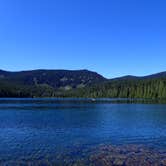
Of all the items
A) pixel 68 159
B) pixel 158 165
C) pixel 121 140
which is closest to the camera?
pixel 158 165

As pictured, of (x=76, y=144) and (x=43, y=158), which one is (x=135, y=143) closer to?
(x=76, y=144)

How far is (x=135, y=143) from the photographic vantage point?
41.7 metres

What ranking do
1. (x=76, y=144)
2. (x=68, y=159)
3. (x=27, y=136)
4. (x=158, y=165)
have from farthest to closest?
(x=27, y=136)
(x=76, y=144)
(x=68, y=159)
(x=158, y=165)

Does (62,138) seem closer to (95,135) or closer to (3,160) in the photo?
(95,135)

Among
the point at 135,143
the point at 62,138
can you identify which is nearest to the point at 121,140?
the point at 135,143

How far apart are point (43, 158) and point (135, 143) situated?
1557 centimetres

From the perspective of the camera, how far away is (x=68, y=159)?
31016mm

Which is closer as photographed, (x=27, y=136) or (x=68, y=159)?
(x=68, y=159)

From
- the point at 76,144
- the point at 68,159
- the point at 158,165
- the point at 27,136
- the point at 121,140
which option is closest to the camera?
the point at 158,165

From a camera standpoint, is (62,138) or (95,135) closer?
(62,138)

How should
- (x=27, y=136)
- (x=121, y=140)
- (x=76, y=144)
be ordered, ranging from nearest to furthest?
(x=76, y=144) → (x=121, y=140) → (x=27, y=136)

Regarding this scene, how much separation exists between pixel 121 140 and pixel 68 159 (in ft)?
49.6

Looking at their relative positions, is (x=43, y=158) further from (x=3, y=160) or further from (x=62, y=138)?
(x=62, y=138)

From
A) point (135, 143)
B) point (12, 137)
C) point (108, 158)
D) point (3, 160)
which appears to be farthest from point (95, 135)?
point (3, 160)
